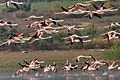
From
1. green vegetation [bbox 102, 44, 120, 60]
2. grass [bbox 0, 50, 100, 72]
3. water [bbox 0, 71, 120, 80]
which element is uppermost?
water [bbox 0, 71, 120, 80]

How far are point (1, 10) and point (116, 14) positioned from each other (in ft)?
34.5

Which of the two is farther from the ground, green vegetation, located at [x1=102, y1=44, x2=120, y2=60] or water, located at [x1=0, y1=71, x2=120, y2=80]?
water, located at [x1=0, y1=71, x2=120, y2=80]

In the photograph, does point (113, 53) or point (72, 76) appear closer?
point (72, 76)

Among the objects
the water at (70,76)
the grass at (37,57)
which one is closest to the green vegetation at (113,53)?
the grass at (37,57)

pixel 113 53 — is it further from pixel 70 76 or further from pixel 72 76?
pixel 72 76

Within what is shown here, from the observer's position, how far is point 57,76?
5053 cm

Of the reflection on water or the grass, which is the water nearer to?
the reflection on water

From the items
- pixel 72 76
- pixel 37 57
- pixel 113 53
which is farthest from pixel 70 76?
pixel 37 57

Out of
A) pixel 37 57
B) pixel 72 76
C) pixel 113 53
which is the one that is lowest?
pixel 37 57

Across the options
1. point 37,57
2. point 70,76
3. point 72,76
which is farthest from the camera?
point 37,57

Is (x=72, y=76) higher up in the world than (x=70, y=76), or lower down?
higher up

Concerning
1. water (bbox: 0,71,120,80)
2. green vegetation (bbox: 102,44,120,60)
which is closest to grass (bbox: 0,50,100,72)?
green vegetation (bbox: 102,44,120,60)

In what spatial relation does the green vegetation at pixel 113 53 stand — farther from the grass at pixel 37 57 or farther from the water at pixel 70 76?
the water at pixel 70 76

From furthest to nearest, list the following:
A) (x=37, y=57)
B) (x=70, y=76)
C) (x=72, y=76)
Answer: (x=37, y=57) < (x=70, y=76) < (x=72, y=76)
